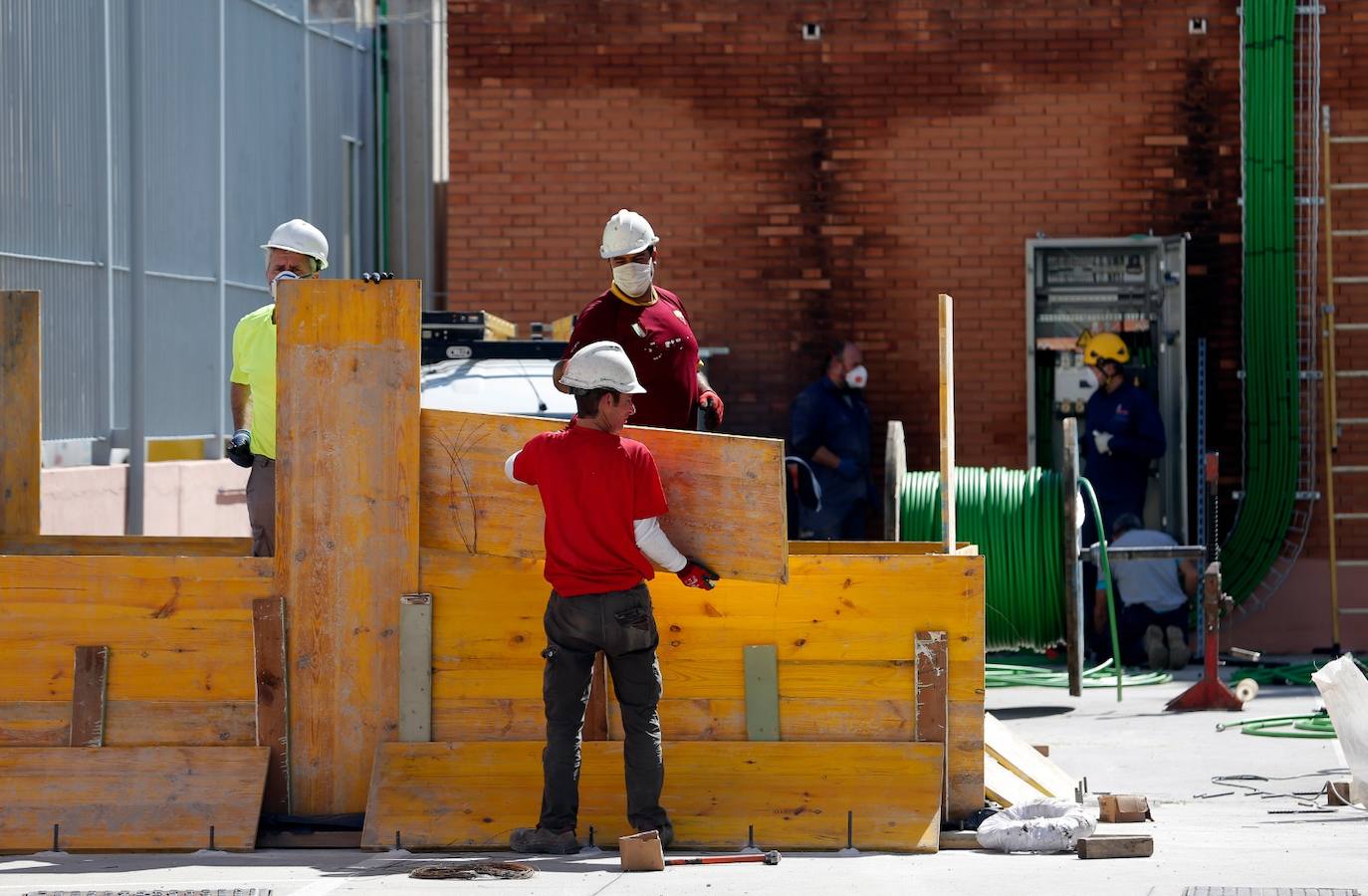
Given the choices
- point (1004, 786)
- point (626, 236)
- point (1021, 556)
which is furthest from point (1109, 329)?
point (1004, 786)

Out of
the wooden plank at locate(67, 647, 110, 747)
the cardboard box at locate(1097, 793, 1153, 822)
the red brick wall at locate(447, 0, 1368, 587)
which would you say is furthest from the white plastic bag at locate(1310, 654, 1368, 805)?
the red brick wall at locate(447, 0, 1368, 587)

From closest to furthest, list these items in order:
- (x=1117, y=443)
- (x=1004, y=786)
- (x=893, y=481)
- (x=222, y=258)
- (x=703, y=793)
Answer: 1. (x=703, y=793)
2. (x=1004, y=786)
3. (x=893, y=481)
4. (x=1117, y=443)
5. (x=222, y=258)

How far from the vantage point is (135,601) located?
7.84m

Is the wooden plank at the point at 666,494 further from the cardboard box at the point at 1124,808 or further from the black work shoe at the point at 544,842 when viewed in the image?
the cardboard box at the point at 1124,808

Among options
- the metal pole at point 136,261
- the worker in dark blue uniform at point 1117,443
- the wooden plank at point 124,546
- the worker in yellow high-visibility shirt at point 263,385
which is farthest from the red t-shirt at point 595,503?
the worker in dark blue uniform at point 1117,443

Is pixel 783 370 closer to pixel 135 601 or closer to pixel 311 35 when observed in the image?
pixel 311 35

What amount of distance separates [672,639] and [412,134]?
1299 centimetres

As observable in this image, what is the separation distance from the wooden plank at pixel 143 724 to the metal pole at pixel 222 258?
7920 millimetres

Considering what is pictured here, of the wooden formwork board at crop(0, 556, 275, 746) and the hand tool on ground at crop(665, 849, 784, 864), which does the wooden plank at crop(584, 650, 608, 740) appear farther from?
the wooden formwork board at crop(0, 556, 275, 746)

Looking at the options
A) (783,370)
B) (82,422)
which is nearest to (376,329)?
(82,422)

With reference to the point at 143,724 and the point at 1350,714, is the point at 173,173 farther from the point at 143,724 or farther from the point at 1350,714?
the point at 1350,714

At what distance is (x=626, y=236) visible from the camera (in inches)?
330

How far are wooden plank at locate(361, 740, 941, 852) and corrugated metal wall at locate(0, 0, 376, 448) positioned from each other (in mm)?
6000

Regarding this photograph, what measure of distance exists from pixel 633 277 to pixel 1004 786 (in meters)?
2.58
